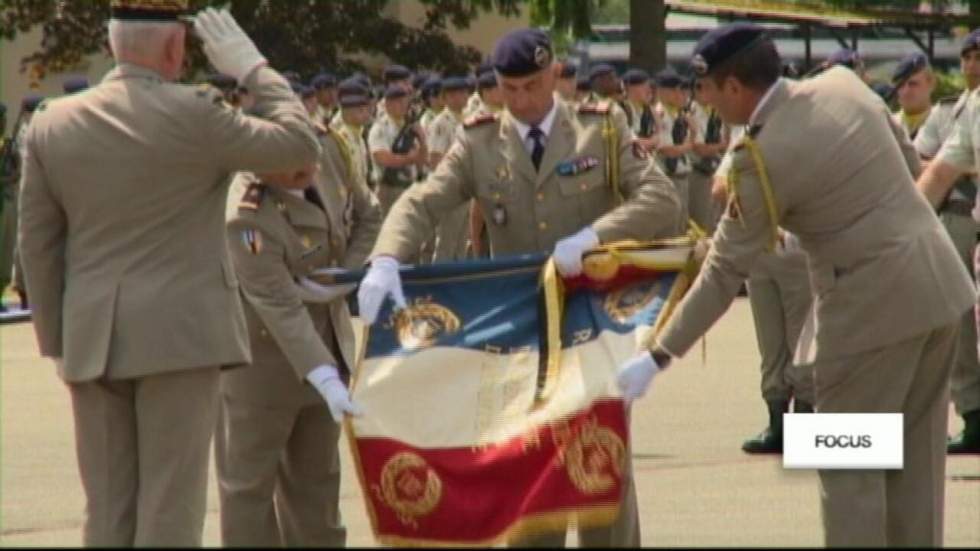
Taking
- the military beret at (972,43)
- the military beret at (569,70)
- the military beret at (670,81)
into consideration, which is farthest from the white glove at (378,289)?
the military beret at (670,81)

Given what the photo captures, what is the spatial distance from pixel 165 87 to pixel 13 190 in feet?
56.2

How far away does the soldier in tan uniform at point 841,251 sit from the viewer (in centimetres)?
842

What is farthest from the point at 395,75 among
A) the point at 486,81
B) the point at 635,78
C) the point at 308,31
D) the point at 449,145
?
the point at 308,31

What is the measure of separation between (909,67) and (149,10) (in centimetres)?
644

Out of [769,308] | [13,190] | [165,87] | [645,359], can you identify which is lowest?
[13,190]

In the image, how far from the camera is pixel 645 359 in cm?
852

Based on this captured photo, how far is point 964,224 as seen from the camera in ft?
44.4

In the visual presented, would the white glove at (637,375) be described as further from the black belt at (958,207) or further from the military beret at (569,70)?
the military beret at (569,70)

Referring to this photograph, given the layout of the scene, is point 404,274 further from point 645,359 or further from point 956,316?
point 956,316

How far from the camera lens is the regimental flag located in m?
8.40

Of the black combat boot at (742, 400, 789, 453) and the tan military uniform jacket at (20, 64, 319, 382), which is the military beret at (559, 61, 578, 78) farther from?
the tan military uniform jacket at (20, 64, 319, 382)

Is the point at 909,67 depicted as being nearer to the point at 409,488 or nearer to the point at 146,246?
the point at 409,488

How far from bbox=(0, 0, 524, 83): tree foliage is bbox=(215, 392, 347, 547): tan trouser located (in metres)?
30.2

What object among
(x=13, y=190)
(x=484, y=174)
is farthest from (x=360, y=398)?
(x=13, y=190)
